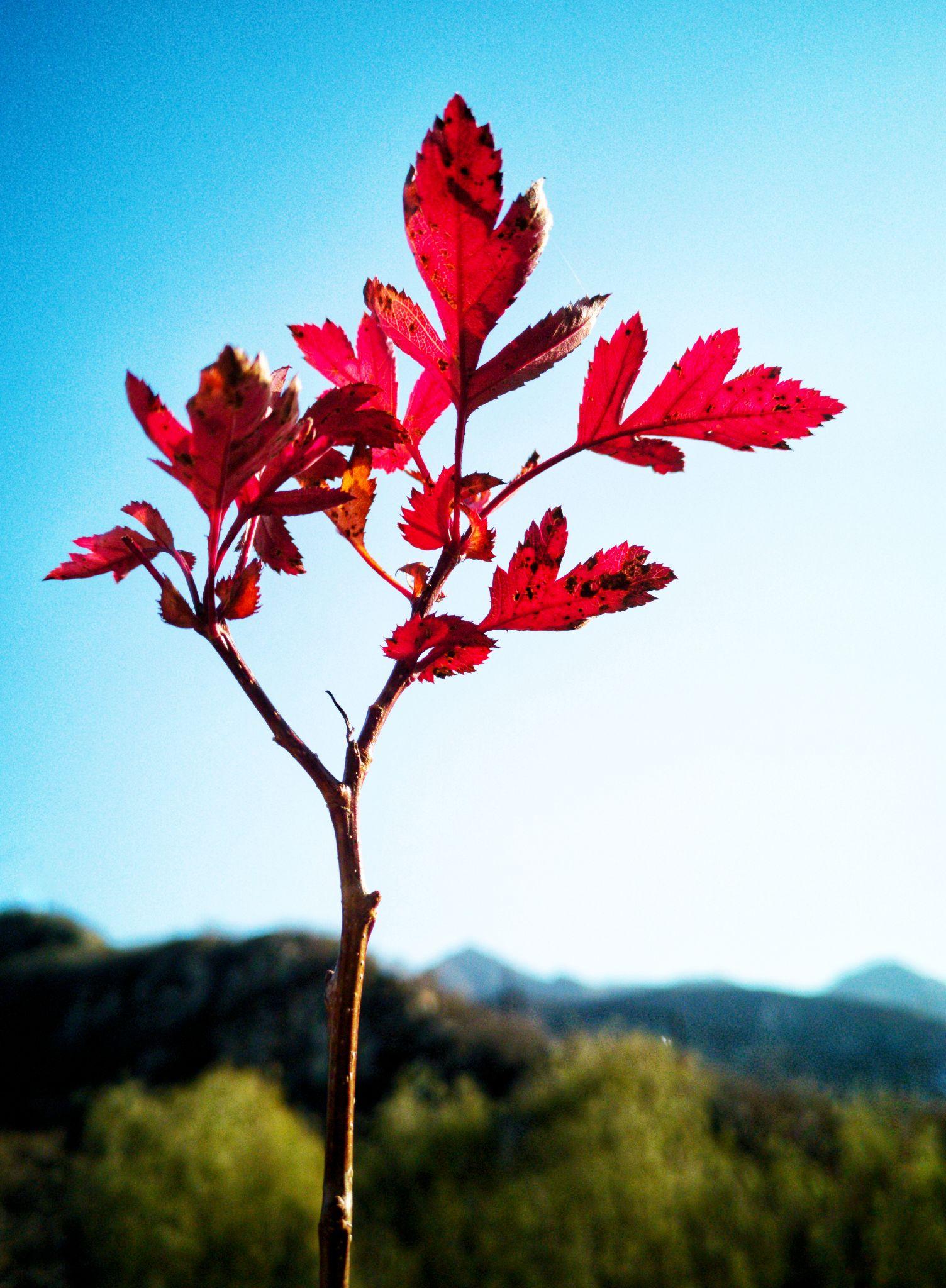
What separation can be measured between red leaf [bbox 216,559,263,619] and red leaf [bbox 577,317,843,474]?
15 cm

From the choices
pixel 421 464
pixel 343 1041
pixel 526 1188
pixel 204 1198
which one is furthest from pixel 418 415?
pixel 204 1198

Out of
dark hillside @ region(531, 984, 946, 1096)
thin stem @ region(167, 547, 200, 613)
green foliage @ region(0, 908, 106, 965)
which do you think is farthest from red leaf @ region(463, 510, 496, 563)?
green foliage @ region(0, 908, 106, 965)

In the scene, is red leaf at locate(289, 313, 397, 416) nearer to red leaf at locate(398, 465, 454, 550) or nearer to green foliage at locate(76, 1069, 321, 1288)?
red leaf at locate(398, 465, 454, 550)

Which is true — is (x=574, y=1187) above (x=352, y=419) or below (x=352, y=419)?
below

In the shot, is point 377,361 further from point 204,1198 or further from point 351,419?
point 204,1198

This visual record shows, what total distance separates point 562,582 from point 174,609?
0.50 ft

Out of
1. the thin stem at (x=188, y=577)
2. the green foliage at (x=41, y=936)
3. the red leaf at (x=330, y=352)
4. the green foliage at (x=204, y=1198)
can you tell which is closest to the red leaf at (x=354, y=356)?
the red leaf at (x=330, y=352)

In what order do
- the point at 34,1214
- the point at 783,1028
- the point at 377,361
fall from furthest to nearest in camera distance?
the point at 783,1028, the point at 34,1214, the point at 377,361

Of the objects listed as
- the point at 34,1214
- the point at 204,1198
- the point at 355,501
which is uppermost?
the point at 355,501

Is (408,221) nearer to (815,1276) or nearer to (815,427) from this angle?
(815,427)

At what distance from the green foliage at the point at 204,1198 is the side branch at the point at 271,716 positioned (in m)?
4.11

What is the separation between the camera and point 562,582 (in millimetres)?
321

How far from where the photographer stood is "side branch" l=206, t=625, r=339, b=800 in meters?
0.25

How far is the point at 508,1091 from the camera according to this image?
4.80m
